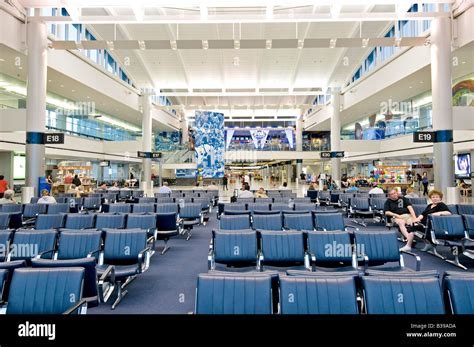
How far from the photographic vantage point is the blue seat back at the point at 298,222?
19.5 ft

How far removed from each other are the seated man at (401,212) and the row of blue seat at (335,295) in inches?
A: 175

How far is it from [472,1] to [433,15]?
126 centimetres

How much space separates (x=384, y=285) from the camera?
2.47 metres

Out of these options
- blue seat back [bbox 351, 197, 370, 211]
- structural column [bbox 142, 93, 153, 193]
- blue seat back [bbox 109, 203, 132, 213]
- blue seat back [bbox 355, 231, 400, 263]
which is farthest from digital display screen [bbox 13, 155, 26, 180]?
blue seat back [bbox 355, 231, 400, 263]

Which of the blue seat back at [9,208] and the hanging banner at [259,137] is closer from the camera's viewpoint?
the blue seat back at [9,208]

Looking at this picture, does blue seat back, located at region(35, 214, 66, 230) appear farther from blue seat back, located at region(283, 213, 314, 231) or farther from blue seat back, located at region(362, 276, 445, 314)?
blue seat back, located at region(362, 276, 445, 314)

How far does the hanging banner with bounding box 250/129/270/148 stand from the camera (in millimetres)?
34812

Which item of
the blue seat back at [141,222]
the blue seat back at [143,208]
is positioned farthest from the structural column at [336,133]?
the blue seat back at [141,222]

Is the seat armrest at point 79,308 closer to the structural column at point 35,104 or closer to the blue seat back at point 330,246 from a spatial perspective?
the blue seat back at point 330,246

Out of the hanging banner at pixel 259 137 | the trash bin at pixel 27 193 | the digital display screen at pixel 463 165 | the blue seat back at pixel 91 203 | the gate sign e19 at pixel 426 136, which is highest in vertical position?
the hanging banner at pixel 259 137

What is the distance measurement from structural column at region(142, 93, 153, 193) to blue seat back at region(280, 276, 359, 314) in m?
22.6
